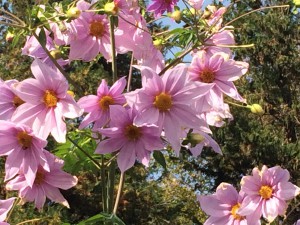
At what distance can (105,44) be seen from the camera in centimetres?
194

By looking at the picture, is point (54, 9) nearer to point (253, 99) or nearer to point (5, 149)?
point (5, 149)

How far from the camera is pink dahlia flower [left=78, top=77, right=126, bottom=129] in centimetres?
173

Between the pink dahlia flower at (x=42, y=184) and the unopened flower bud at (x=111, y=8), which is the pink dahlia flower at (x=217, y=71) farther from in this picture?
the pink dahlia flower at (x=42, y=184)

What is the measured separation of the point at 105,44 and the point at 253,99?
1307 cm

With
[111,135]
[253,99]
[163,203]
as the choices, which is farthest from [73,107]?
[253,99]

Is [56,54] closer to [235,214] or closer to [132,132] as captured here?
[132,132]

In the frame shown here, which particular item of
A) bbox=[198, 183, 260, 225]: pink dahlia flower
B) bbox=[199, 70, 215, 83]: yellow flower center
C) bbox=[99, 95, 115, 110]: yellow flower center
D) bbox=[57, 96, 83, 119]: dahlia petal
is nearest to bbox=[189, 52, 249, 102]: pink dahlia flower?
bbox=[199, 70, 215, 83]: yellow flower center

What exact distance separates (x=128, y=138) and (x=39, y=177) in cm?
26

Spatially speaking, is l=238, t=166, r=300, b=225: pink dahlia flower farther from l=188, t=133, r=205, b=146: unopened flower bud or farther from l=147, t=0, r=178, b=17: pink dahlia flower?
l=147, t=0, r=178, b=17: pink dahlia flower

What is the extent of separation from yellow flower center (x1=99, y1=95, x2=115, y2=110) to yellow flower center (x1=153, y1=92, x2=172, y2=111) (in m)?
0.17

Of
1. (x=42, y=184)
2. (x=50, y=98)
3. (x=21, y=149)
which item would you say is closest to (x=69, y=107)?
(x=50, y=98)


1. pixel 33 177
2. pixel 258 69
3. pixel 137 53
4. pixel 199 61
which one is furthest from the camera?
pixel 258 69

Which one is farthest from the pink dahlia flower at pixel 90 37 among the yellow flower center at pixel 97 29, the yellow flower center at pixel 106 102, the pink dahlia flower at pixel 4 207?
the pink dahlia flower at pixel 4 207

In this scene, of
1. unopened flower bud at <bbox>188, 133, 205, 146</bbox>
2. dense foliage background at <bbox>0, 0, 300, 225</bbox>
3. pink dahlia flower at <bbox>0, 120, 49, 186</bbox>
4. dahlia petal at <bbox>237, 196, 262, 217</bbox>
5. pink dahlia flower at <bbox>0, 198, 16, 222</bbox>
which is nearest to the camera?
pink dahlia flower at <bbox>0, 120, 49, 186</bbox>
